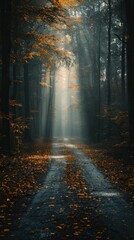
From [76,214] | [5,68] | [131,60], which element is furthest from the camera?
[131,60]

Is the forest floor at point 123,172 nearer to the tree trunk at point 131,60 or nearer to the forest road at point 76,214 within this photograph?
the forest road at point 76,214

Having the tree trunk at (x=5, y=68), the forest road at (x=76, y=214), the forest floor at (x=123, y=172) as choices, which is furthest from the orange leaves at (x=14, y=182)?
the forest floor at (x=123, y=172)

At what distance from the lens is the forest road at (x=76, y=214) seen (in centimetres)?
612

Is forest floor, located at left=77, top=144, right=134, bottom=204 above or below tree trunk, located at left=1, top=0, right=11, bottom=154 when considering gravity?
below

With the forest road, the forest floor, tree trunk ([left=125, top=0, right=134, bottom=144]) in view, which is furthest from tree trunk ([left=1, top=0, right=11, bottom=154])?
the forest road

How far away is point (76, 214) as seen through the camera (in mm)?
7461

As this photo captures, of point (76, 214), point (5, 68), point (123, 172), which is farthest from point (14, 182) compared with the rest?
point (5, 68)

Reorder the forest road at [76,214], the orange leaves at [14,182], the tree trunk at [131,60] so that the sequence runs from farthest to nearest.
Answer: the tree trunk at [131,60] < the orange leaves at [14,182] < the forest road at [76,214]

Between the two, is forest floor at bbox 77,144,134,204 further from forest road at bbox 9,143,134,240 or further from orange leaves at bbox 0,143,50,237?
orange leaves at bbox 0,143,50,237

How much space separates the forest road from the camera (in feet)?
20.1

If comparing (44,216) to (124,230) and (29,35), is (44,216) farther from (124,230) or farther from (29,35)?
(29,35)

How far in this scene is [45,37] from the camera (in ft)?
60.7

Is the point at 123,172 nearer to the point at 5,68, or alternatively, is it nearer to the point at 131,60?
the point at 131,60

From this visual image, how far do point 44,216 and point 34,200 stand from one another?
1685 mm
